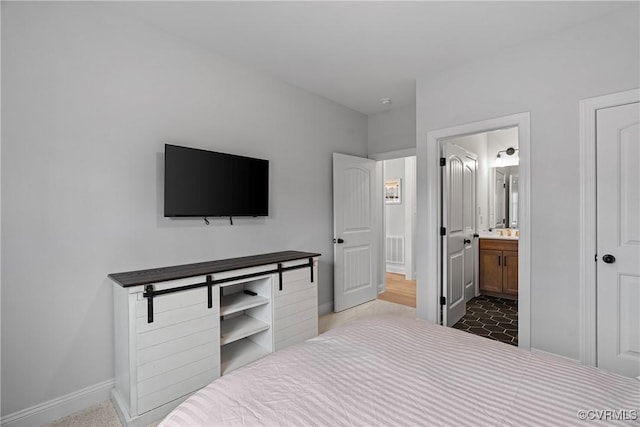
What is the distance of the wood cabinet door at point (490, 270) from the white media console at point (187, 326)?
119 inches

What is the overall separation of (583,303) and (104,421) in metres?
3.38

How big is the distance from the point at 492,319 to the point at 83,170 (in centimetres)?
413

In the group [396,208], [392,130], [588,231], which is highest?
[392,130]

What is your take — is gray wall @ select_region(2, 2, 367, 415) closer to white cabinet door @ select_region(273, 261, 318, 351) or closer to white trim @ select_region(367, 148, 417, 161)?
white cabinet door @ select_region(273, 261, 318, 351)

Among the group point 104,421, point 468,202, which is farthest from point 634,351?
point 104,421

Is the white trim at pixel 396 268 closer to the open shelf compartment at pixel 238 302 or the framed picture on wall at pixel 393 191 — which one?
the framed picture on wall at pixel 393 191

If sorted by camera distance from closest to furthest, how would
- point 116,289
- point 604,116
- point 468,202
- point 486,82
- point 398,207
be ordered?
Result: point 116,289
point 604,116
point 486,82
point 468,202
point 398,207

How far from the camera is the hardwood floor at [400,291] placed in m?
4.35

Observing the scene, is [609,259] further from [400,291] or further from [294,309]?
[400,291]

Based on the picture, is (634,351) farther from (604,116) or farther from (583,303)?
(604,116)

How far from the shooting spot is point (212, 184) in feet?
8.35

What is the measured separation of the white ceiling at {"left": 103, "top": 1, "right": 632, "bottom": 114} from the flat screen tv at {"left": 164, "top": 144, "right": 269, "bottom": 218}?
932 mm

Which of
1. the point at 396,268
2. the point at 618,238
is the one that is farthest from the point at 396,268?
the point at 618,238

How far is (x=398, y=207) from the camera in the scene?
5.97 metres
